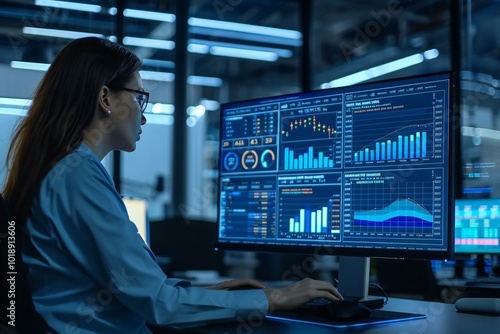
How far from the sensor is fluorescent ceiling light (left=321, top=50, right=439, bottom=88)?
5.97 m


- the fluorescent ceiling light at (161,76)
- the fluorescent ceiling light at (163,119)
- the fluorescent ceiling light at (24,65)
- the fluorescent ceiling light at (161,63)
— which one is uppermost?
the fluorescent ceiling light at (161,63)

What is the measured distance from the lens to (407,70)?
6.09 m

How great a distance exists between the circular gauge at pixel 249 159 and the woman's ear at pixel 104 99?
51cm

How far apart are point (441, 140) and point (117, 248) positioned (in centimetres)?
75

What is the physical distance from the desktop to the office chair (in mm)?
750

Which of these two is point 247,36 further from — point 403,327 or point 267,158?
point 403,327

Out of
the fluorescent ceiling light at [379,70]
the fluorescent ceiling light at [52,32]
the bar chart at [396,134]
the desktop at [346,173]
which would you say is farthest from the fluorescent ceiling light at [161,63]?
the bar chart at [396,134]

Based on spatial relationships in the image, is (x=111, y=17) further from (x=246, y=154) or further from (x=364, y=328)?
(x=364, y=328)

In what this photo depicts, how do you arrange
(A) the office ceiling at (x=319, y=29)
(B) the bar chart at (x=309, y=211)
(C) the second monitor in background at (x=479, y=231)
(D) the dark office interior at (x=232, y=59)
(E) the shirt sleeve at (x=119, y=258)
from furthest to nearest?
(A) the office ceiling at (x=319, y=29)
(C) the second monitor in background at (x=479, y=231)
(D) the dark office interior at (x=232, y=59)
(B) the bar chart at (x=309, y=211)
(E) the shirt sleeve at (x=119, y=258)

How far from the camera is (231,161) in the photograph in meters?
1.82

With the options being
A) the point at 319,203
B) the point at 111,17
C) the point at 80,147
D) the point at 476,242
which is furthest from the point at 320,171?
the point at 111,17

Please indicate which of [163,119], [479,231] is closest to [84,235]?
[479,231]

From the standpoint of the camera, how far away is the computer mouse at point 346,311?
1.25m

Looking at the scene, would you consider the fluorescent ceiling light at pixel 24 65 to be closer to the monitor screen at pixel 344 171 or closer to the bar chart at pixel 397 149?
the monitor screen at pixel 344 171
